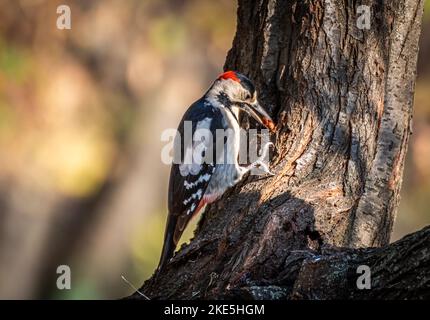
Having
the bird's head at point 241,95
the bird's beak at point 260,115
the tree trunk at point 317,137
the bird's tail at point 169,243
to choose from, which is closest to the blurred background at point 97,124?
the bird's head at point 241,95

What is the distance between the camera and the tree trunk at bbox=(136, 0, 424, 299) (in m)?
4.11

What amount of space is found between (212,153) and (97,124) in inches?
196

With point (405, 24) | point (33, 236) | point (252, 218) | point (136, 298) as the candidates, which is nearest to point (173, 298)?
point (136, 298)

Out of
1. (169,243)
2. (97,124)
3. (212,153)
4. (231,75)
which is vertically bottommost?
(169,243)

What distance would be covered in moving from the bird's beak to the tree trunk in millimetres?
52

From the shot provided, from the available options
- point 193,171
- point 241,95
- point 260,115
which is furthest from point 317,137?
point 193,171

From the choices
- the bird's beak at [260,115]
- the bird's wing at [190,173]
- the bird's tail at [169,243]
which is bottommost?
the bird's tail at [169,243]

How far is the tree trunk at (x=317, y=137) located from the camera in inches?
162

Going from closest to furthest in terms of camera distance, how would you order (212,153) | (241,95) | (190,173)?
(241,95) → (190,173) → (212,153)

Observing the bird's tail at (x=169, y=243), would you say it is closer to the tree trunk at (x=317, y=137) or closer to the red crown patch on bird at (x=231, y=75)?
the tree trunk at (x=317, y=137)

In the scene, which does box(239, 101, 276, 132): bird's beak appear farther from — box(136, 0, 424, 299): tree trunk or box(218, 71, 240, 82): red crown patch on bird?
box(218, 71, 240, 82): red crown patch on bird

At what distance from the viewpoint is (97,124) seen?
10133mm

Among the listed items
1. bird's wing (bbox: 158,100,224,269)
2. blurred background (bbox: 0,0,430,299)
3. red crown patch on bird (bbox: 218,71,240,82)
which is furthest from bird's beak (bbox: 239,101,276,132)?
blurred background (bbox: 0,0,430,299)

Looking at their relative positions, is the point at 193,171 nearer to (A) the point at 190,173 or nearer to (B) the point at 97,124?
(A) the point at 190,173
